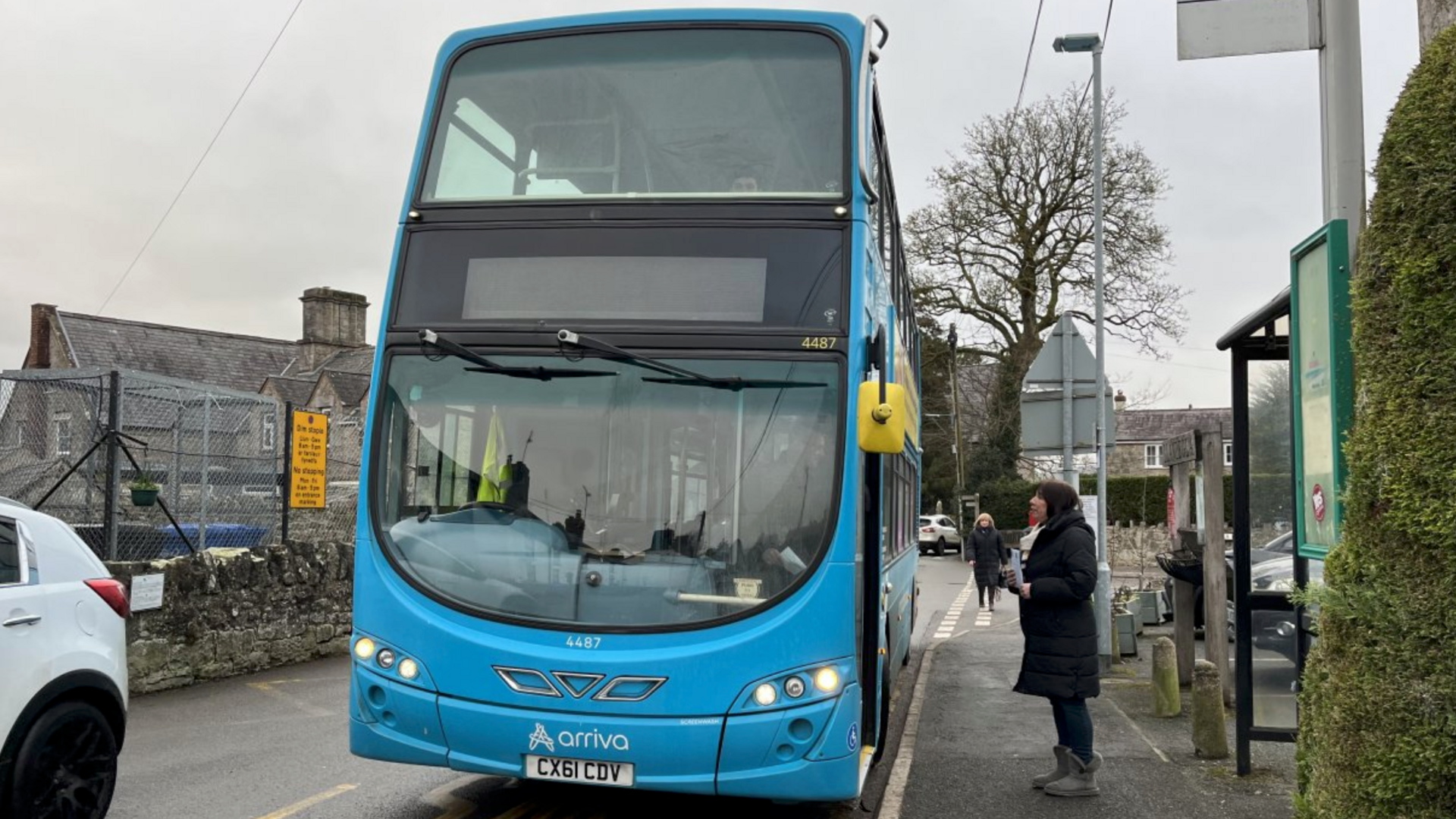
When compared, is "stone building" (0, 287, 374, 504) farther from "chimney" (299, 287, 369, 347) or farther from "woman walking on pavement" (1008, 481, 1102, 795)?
"chimney" (299, 287, 369, 347)

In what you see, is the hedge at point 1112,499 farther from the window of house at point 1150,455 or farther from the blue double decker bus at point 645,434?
the blue double decker bus at point 645,434

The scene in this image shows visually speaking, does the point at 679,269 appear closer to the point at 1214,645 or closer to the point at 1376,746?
the point at 1376,746

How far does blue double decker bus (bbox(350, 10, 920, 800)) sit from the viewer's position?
5.32m

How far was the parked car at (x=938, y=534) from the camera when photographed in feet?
163

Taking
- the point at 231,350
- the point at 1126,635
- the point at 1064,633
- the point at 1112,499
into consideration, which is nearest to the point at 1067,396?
the point at 1126,635

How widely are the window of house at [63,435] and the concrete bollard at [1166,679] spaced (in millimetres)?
10333

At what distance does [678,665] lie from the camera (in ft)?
17.3

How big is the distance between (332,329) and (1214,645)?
48.7 meters

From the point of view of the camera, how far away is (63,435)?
11992 mm

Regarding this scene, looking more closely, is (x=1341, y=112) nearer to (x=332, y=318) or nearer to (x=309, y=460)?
(x=309, y=460)

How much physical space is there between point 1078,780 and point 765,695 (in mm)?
2932

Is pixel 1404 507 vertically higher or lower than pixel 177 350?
lower

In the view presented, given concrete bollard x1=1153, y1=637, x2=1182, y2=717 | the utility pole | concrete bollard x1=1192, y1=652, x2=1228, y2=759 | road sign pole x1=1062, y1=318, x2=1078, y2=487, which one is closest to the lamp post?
road sign pole x1=1062, y1=318, x2=1078, y2=487

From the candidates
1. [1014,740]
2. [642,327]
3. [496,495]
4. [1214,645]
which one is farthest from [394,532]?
[1214,645]
